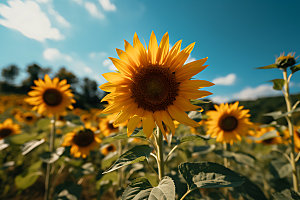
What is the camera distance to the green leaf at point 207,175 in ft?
3.71

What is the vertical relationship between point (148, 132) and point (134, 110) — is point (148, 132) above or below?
below

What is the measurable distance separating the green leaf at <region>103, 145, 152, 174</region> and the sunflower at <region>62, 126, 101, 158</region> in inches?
89.6

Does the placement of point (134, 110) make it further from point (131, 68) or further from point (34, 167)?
point (34, 167)

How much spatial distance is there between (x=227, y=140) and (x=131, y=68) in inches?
97.5

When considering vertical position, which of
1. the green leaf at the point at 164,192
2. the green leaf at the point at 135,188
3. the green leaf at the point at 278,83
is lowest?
the green leaf at the point at 135,188

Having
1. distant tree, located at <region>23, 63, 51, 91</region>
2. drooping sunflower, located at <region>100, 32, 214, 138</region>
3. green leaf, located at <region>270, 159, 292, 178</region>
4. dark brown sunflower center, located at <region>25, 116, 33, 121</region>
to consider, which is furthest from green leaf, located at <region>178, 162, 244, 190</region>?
distant tree, located at <region>23, 63, 51, 91</region>

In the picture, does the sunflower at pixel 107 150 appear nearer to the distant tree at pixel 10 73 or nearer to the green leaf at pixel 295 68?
the green leaf at pixel 295 68

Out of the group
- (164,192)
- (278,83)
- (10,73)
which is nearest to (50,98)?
(164,192)

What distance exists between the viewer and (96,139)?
3361mm

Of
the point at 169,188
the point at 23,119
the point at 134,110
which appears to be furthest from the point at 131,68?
the point at 23,119

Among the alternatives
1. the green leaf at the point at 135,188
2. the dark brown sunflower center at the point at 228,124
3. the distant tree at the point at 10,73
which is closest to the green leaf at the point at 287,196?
the green leaf at the point at 135,188

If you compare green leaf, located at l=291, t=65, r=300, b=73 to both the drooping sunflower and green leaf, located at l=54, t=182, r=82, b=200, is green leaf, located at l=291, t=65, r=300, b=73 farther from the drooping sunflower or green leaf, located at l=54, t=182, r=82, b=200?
green leaf, located at l=54, t=182, r=82, b=200

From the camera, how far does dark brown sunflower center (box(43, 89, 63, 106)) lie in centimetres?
361

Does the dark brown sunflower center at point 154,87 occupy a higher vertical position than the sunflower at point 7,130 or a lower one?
higher
